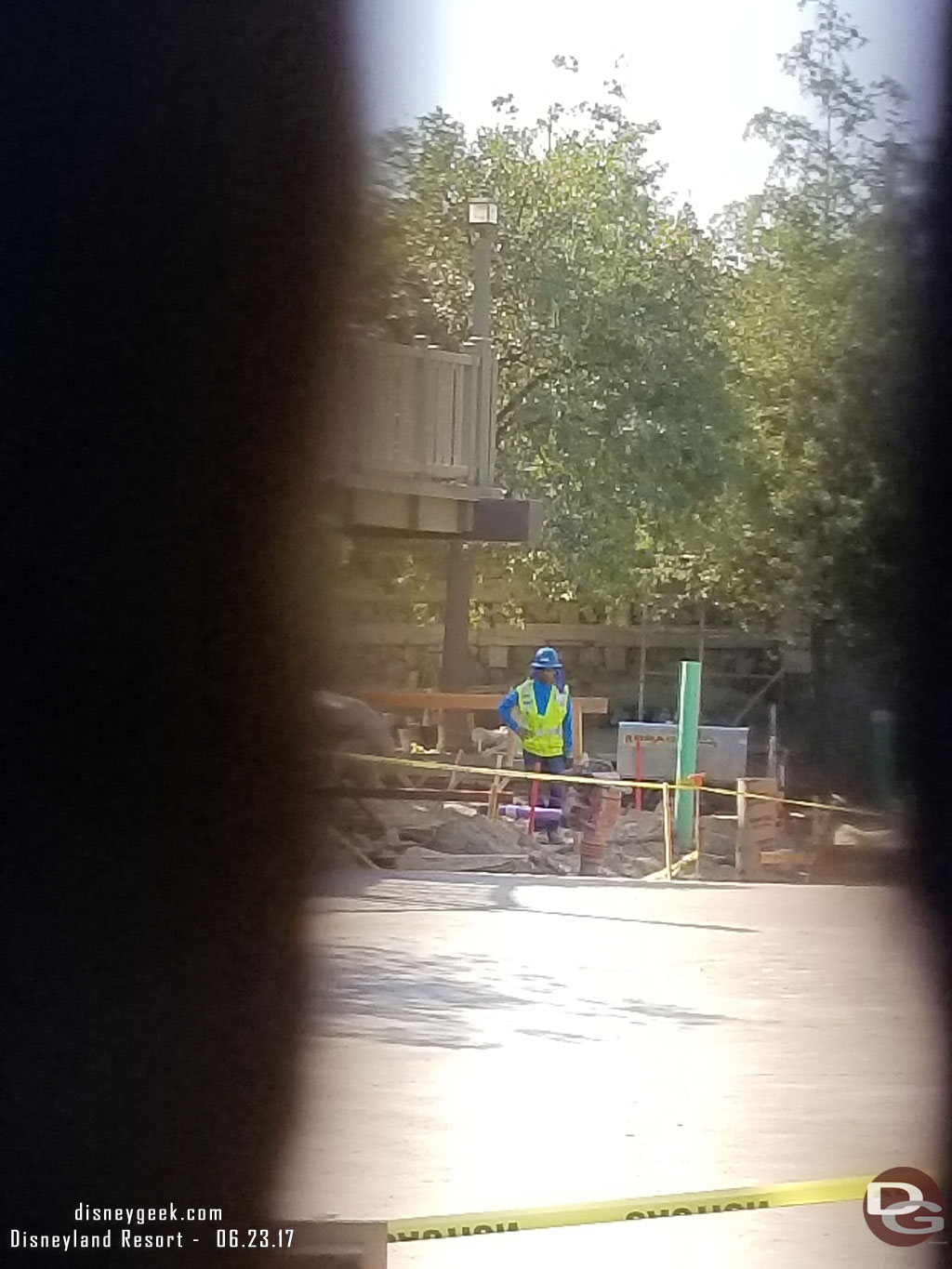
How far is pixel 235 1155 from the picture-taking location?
129 cm

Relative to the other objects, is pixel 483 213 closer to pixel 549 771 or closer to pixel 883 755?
pixel 549 771

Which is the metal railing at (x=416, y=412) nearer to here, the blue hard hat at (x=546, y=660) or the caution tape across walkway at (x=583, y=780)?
the blue hard hat at (x=546, y=660)

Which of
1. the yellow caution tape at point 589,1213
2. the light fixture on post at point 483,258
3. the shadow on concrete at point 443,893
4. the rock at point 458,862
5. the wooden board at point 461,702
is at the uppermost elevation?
the light fixture on post at point 483,258

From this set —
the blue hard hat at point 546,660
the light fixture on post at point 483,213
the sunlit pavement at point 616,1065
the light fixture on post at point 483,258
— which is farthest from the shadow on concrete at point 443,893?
the light fixture on post at point 483,213

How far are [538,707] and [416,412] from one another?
326mm

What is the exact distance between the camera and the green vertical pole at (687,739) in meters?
1.21

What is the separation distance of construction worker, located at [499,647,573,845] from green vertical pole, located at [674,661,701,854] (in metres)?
0.11

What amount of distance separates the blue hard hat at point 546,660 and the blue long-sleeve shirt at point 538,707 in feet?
0.05

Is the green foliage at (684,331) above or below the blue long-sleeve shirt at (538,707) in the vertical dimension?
above

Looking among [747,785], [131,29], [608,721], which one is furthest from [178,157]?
[747,785]

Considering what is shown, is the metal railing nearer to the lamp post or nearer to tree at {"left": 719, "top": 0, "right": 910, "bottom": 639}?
the lamp post

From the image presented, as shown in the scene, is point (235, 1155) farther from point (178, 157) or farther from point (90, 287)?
point (178, 157)

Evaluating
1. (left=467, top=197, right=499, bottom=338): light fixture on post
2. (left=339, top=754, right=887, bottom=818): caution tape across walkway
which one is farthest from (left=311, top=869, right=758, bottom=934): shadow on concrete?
(left=467, top=197, right=499, bottom=338): light fixture on post

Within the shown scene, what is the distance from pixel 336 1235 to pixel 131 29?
1.28 metres
